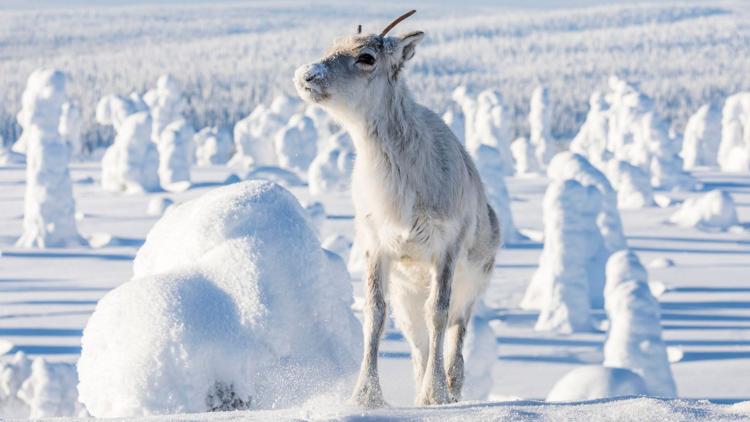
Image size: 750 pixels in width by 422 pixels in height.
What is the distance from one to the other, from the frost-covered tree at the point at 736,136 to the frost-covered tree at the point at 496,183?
118 ft

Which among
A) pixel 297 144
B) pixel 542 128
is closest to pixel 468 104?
pixel 542 128

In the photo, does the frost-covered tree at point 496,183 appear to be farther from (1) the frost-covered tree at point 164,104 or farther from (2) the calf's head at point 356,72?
(1) the frost-covered tree at point 164,104

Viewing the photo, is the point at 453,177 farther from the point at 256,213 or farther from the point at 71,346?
the point at 71,346

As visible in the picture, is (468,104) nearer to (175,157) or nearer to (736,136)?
(736,136)

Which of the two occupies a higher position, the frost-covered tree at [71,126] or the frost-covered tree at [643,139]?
the frost-covered tree at [643,139]

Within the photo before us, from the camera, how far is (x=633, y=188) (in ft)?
177

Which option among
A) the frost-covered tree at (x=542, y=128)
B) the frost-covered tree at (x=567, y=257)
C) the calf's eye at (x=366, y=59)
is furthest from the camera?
the frost-covered tree at (x=542, y=128)

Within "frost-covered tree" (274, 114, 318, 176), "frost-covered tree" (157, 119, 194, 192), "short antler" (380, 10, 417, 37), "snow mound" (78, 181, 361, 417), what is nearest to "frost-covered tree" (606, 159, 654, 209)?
"frost-covered tree" (157, 119, 194, 192)

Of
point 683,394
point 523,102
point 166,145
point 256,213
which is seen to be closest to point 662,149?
point 166,145

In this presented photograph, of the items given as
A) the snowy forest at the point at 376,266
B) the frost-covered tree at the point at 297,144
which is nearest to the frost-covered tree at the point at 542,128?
the snowy forest at the point at 376,266

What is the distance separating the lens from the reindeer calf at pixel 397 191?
555cm

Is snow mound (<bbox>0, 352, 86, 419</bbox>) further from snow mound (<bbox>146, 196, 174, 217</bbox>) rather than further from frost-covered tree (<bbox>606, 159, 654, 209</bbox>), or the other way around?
frost-covered tree (<bbox>606, 159, 654, 209</bbox>)

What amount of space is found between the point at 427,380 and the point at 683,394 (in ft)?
59.7

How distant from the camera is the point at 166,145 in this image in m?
60.4
